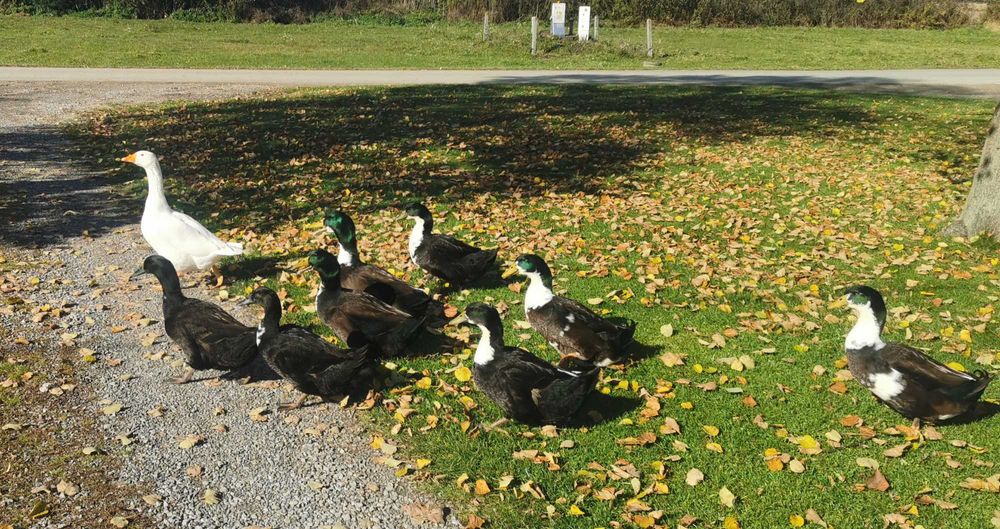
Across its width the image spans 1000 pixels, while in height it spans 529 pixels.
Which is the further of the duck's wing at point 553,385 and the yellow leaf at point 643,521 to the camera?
the duck's wing at point 553,385

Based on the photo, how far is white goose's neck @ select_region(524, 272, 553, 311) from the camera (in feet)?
22.2

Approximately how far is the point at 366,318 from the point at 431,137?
9.85m

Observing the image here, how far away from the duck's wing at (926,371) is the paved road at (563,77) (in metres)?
18.8

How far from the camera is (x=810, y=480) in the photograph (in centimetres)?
537

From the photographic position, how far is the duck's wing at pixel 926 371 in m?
5.56

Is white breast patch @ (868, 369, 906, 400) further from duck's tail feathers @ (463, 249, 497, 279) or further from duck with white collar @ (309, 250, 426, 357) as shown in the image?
duck's tail feathers @ (463, 249, 497, 279)

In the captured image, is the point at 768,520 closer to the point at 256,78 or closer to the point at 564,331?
the point at 564,331

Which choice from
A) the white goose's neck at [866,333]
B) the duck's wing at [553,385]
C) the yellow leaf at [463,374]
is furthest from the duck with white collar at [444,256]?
the white goose's neck at [866,333]

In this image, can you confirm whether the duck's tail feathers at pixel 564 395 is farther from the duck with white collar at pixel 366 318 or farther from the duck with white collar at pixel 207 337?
the duck with white collar at pixel 207 337

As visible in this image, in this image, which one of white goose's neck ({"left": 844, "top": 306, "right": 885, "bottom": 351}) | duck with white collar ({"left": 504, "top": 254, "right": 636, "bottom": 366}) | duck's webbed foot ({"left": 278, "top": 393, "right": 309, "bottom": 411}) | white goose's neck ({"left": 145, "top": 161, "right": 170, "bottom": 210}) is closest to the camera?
white goose's neck ({"left": 844, "top": 306, "right": 885, "bottom": 351})

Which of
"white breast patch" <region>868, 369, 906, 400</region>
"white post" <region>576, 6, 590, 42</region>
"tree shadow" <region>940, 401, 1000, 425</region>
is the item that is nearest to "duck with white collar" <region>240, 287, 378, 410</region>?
"white breast patch" <region>868, 369, 906, 400</region>

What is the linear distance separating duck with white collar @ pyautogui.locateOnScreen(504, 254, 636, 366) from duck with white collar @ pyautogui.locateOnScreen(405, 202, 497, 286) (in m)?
1.37

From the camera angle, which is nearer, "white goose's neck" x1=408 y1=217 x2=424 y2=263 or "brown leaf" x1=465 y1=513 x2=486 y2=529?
"brown leaf" x1=465 y1=513 x2=486 y2=529

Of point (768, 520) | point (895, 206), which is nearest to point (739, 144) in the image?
point (895, 206)
